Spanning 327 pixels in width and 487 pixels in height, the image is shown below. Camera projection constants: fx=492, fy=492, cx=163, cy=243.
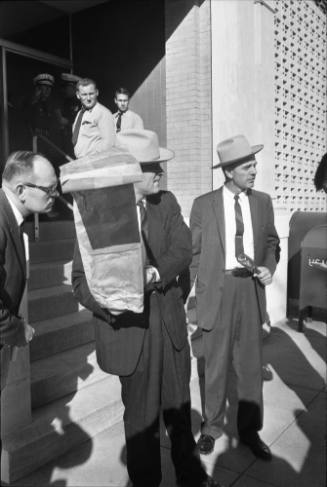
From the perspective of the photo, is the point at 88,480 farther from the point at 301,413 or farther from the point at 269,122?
the point at 269,122

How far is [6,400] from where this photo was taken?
3.32 metres

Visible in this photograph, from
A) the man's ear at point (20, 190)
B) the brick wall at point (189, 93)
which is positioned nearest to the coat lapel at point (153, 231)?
the man's ear at point (20, 190)

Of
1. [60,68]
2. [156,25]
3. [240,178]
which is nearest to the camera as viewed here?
[240,178]

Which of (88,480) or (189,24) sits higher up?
(189,24)

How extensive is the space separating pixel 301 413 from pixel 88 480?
1994 millimetres

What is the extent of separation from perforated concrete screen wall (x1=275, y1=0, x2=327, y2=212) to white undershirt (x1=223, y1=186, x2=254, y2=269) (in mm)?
4169

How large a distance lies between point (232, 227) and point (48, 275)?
7.66 ft

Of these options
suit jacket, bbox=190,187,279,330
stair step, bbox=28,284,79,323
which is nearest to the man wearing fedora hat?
suit jacket, bbox=190,187,279,330

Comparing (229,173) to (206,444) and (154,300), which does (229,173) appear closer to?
(154,300)

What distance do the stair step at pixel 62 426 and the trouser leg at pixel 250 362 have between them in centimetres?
110

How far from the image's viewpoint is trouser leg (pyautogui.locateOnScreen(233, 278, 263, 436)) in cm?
352

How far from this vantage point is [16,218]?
2404mm

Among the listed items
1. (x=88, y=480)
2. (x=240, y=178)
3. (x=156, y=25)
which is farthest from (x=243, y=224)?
(x=156, y=25)

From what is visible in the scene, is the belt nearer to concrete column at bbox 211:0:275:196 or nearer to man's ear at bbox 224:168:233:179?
man's ear at bbox 224:168:233:179
